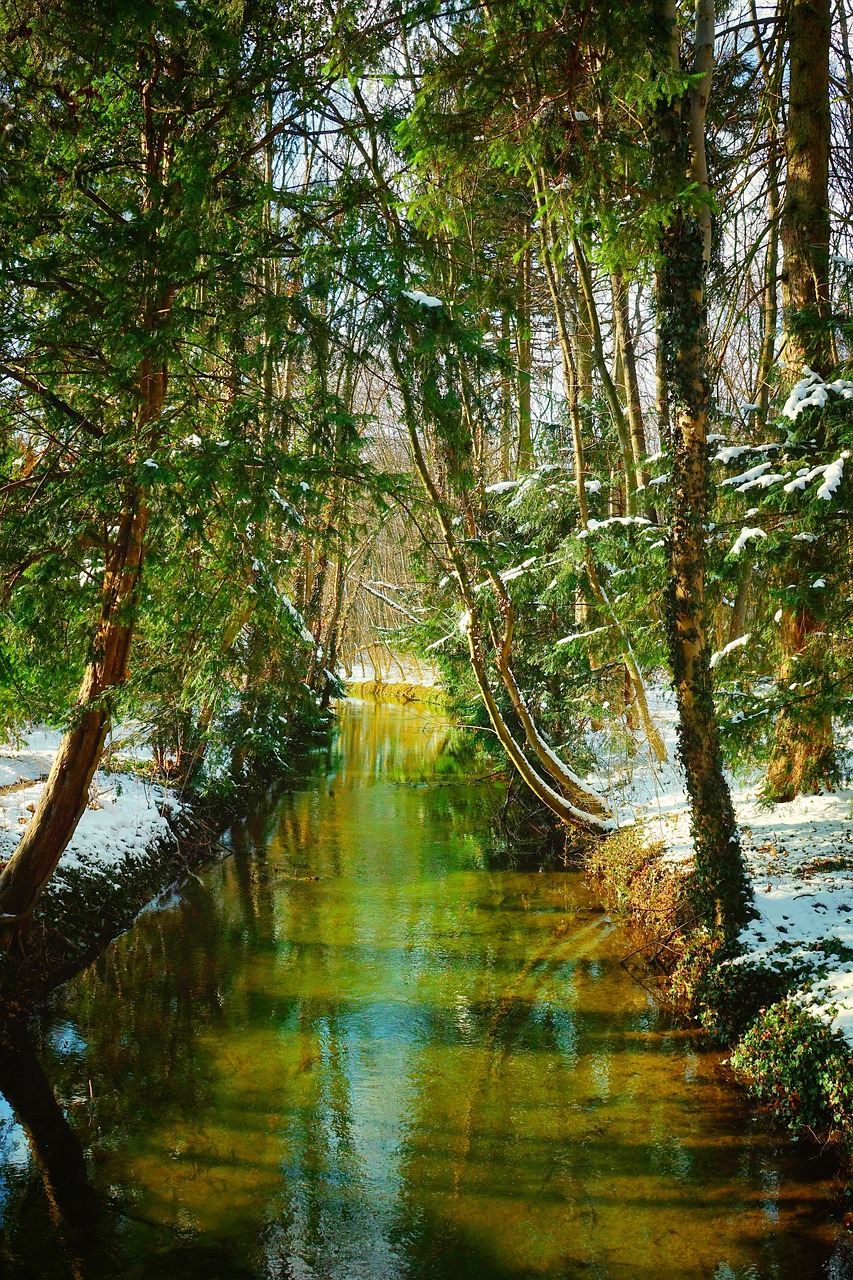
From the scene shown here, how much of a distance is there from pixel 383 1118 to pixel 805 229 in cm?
895

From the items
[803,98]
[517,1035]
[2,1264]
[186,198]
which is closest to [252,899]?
[517,1035]

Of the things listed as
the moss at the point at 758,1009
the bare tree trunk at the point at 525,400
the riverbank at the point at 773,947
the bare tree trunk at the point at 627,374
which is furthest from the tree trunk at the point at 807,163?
the moss at the point at 758,1009

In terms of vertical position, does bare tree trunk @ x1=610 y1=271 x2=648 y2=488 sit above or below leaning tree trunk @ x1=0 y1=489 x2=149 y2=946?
above

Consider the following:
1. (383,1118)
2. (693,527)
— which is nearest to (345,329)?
(693,527)

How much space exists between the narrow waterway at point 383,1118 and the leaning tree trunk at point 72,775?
44.6 inches

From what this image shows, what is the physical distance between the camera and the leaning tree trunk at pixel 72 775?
689cm

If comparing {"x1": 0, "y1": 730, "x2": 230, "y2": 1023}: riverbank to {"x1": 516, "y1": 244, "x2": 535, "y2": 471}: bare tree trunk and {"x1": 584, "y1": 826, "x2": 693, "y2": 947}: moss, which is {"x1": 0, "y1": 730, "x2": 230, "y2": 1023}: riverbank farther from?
{"x1": 516, "y1": 244, "x2": 535, "y2": 471}: bare tree trunk

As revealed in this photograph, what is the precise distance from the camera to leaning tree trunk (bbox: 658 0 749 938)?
22.3ft

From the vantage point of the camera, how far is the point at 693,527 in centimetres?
708

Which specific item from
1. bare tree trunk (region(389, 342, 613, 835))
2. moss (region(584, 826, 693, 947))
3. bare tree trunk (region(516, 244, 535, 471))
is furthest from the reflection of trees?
bare tree trunk (region(516, 244, 535, 471))

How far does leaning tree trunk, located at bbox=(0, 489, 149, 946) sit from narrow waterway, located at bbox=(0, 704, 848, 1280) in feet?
3.71

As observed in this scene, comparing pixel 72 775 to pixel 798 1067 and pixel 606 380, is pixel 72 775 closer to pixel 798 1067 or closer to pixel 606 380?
pixel 798 1067

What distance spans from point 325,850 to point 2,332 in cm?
880

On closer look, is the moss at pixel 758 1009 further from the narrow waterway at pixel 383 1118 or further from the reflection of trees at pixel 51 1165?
the reflection of trees at pixel 51 1165
